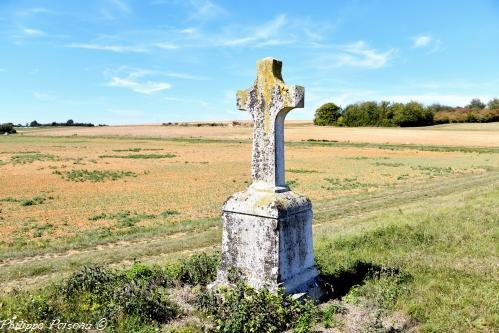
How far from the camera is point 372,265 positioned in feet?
27.4

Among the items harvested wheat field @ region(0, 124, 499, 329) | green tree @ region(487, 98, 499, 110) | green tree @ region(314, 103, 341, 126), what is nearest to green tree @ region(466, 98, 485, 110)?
green tree @ region(487, 98, 499, 110)

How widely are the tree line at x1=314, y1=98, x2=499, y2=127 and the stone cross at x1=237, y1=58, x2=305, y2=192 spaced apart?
390 feet

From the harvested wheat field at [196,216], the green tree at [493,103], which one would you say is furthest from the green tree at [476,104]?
the harvested wheat field at [196,216]

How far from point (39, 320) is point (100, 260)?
6115 mm

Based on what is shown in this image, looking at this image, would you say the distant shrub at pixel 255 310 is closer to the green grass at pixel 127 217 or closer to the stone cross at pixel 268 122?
the stone cross at pixel 268 122

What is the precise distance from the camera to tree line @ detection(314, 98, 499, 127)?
120 metres

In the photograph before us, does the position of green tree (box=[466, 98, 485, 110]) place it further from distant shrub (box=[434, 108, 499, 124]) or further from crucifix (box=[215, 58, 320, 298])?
crucifix (box=[215, 58, 320, 298])

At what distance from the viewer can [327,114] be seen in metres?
134

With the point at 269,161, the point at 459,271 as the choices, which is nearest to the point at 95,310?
the point at 269,161

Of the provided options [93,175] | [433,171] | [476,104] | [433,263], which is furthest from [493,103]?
[433,263]

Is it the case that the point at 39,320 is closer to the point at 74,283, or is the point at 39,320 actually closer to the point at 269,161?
the point at 74,283

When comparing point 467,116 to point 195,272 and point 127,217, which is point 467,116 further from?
point 195,272

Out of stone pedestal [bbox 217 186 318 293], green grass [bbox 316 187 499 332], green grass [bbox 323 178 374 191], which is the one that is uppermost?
stone pedestal [bbox 217 186 318 293]

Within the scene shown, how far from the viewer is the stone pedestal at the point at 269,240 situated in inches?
260
